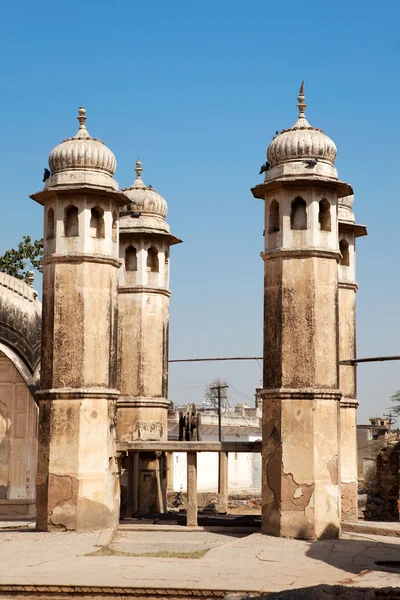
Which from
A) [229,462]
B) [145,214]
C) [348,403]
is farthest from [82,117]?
[229,462]

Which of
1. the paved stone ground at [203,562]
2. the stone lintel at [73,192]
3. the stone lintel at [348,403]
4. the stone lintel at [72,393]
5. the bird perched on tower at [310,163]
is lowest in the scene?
the paved stone ground at [203,562]

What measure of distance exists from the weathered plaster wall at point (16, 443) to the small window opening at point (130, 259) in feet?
11.1

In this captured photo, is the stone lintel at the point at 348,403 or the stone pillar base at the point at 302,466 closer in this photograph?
the stone pillar base at the point at 302,466

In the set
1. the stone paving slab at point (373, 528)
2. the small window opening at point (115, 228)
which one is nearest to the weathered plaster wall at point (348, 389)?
the stone paving slab at point (373, 528)

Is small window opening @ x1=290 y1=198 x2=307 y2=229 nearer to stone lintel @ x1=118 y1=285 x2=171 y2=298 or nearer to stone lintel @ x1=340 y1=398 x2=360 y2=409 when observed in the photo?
stone lintel @ x1=340 y1=398 x2=360 y2=409

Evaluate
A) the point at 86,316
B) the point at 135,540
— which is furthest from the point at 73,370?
the point at 135,540

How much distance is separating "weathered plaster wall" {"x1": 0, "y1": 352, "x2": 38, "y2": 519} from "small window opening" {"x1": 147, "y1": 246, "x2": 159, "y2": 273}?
3.75 metres

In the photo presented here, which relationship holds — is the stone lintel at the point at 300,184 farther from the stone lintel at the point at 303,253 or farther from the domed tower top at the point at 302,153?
the stone lintel at the point at 303,253

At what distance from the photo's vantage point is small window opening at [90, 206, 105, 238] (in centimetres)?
1820

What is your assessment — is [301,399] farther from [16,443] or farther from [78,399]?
[16,443]

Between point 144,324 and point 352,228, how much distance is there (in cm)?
501

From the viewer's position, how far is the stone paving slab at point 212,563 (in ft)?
39.5

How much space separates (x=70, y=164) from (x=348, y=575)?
900 cm

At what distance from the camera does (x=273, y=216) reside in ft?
59.0
